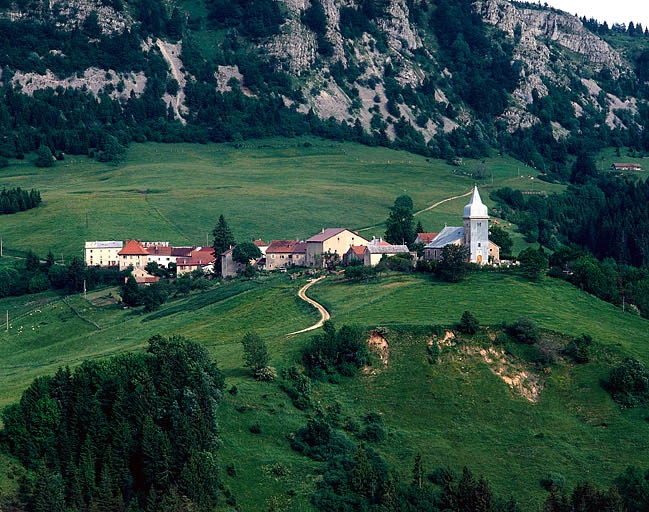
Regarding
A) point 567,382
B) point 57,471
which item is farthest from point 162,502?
point 567,382

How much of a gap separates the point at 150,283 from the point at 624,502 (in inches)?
3265

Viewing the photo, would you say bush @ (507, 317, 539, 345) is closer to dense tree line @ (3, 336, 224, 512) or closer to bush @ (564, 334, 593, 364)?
bush @ (564, 334, 593, 364)

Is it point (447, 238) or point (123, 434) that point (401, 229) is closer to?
point (447, 238)

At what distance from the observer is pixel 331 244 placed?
14488cm

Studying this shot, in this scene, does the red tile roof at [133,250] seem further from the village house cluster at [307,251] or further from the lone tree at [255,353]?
the lone tree at [255,353]

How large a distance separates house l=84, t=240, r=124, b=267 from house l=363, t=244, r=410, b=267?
42157 mm

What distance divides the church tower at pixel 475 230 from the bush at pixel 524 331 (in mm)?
24571

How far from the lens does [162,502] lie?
75.6 metres

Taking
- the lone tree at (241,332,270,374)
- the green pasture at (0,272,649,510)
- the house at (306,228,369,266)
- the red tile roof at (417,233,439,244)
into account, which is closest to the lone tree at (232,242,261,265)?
the house at (306,228,369,266)

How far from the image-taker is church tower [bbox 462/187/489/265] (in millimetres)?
129125

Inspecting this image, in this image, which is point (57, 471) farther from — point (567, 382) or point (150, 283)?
point (150, 283)

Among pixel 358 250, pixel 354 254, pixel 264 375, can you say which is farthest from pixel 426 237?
pixel 264 375

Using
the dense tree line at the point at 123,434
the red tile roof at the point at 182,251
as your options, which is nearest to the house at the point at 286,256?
the red tile roof at the point at 182,251

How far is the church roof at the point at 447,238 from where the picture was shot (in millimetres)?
Answer: 132375
